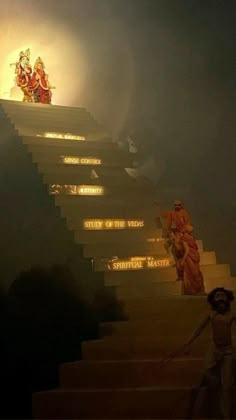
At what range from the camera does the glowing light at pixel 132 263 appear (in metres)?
8.44

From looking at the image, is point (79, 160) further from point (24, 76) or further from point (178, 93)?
point (24, 76)

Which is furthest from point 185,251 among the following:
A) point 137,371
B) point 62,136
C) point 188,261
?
point 62,136

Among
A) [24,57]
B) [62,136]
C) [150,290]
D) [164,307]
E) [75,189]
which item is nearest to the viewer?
[164,307]

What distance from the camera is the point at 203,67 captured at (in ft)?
39.3

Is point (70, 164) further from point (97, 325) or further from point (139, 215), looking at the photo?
point (97, 325)

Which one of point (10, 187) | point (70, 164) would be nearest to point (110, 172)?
point (70, 164)

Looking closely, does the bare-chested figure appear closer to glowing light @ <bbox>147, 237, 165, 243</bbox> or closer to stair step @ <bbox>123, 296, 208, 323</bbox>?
stair step @ <bbox>123, 296, 208, 323</bbox>

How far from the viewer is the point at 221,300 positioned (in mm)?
6012

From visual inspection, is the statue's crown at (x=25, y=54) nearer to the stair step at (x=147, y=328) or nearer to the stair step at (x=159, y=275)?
the stair step at (x=159, y=275)

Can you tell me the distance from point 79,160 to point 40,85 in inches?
149

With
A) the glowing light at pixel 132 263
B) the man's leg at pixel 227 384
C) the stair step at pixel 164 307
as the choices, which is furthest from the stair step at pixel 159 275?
the man's leg at pixel 227 384

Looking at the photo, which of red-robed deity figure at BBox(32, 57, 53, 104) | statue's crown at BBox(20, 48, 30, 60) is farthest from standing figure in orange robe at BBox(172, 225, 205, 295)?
statue's crown at BBox(20, 48, 30, 60)

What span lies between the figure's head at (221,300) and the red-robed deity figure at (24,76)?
29.5 feet

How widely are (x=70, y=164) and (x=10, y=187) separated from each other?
4.84 ft
